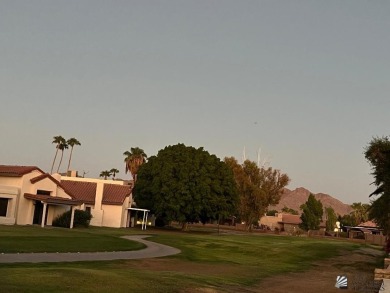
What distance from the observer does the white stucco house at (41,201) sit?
58625 millimetres

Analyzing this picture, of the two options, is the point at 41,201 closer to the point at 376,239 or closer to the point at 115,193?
the point at 115,193

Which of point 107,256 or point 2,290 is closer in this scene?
point 2,290

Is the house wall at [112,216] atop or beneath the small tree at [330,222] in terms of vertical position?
beneath

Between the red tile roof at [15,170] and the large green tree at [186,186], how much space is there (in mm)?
20134

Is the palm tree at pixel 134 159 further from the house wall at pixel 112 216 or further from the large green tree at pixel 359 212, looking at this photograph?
the large green tree at pixel 359 212

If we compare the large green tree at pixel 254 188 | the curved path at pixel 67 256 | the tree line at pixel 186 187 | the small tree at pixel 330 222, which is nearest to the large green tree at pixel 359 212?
the small tree at pixel 330 222

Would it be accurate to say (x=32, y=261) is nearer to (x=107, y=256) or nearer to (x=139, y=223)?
(x=107, y=256)

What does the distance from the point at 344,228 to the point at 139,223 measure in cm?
7797

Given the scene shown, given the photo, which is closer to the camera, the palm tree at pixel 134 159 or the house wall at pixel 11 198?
the house wall at pixel 11 198

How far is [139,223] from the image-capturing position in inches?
3460

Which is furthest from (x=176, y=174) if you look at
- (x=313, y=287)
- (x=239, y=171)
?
(x=313, y=287)

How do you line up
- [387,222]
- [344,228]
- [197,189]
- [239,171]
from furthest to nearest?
1. [344,228]
2. [239,171]
3. [197,189]
4. [387,222]

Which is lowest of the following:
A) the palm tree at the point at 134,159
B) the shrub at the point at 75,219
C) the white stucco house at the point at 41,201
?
the shrub at the point at 75,219

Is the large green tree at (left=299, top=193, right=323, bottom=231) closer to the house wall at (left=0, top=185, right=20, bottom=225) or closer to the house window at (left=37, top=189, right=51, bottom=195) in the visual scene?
the house window at (left=37, top=189, right=51, bottom=195)
